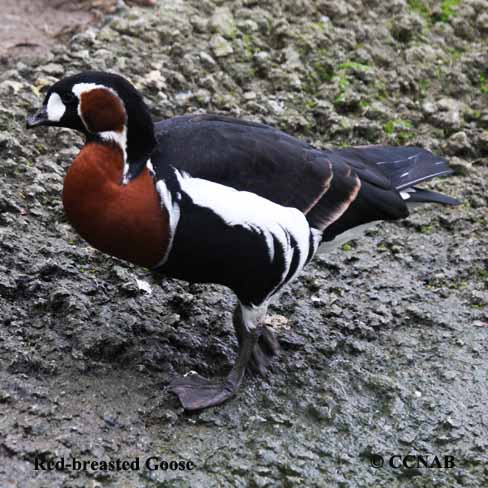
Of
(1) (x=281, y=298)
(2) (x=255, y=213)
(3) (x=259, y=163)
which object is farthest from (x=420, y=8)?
(2) (x=255, y=213)

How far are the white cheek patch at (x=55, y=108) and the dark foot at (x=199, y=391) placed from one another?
3.73 ft

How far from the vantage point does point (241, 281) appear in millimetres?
3582

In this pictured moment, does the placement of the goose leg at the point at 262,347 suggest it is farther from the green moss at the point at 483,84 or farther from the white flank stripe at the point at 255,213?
the green moss at the point at 483,84

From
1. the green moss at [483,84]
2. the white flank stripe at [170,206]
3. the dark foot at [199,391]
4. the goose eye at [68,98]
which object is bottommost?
the dark foot at [199,391]

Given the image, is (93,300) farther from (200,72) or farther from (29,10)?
(29,10)

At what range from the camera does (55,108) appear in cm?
351

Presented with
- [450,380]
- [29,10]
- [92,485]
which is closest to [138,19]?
[29,10]

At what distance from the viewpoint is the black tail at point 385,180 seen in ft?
13.0

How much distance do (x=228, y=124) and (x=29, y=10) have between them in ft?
9.49

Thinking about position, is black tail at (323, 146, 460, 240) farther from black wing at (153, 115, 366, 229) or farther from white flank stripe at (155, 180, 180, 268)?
white flank stripe at (155, 180, 180, 268)

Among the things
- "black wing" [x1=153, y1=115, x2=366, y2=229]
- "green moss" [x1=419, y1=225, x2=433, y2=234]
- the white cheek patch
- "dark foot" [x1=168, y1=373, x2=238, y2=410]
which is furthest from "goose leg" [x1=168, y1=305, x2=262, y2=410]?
"green moss" [x1=419, y1=225, x2=433, y2=234]

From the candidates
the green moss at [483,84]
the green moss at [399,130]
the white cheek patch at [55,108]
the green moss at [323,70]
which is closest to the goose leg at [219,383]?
the white cheek patch at [55,108]

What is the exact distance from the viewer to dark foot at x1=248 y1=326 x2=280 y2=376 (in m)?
3.91

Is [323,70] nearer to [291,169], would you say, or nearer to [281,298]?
[281,298]
